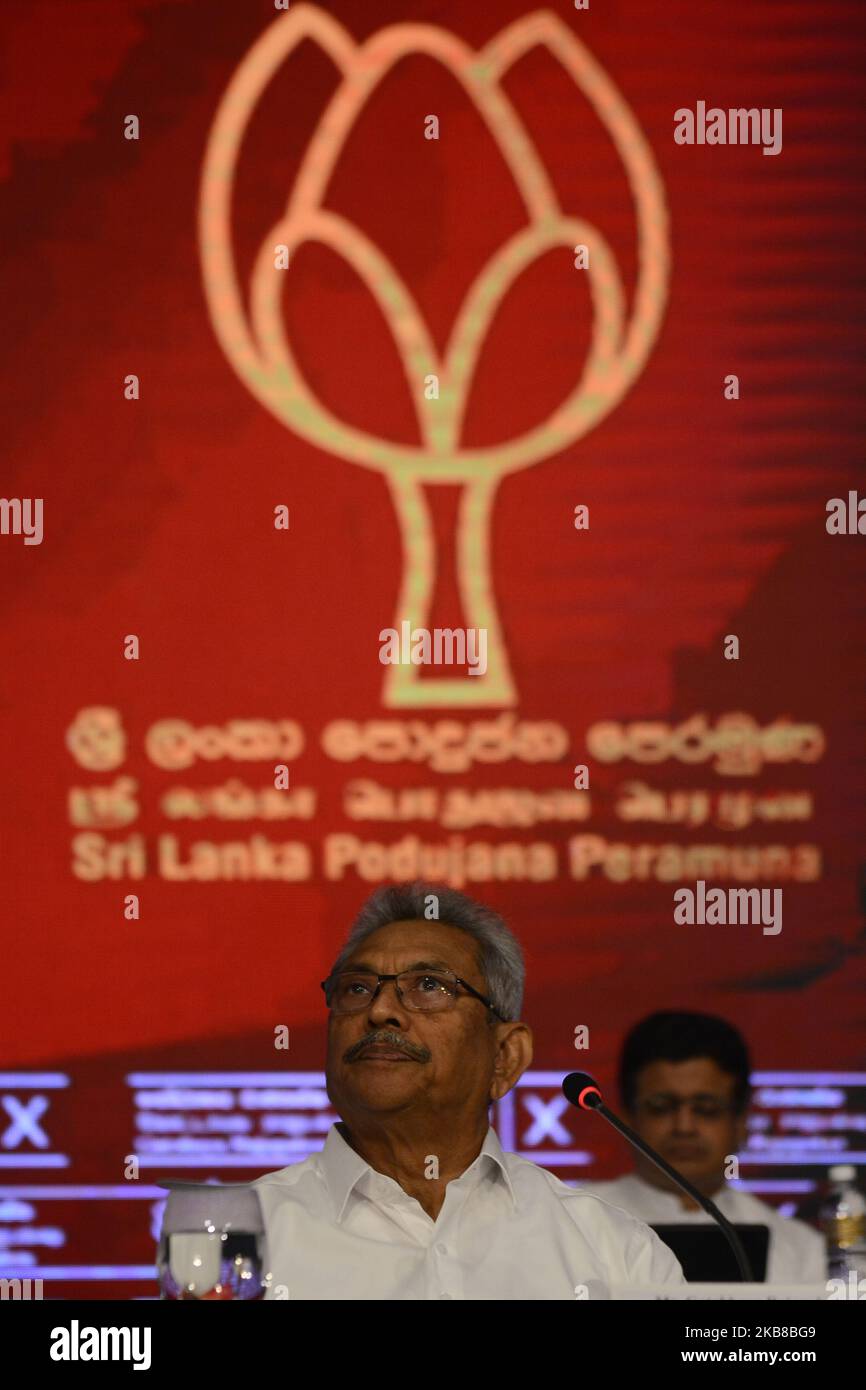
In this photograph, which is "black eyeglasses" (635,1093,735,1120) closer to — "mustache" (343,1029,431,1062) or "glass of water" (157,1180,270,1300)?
"mustache" (343,1029,431,1062)

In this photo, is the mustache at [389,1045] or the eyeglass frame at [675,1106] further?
the eyeglass frame at [675,1106]

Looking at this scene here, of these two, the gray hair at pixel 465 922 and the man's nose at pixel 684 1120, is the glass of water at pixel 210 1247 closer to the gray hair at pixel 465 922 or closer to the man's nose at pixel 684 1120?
the gray hair at pixel 465 922

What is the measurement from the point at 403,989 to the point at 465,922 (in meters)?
0.15

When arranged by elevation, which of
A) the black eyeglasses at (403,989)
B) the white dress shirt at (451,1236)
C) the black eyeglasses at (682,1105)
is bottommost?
the white dress shirt at (451,1236)

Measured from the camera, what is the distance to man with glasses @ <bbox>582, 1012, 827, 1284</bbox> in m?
3.12

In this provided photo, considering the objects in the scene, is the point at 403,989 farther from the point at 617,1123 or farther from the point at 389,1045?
the point at 617,1123

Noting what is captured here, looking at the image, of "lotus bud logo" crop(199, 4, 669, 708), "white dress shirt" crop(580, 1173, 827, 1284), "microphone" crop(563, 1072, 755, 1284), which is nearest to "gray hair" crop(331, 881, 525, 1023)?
"microphone" crop(563, 1072, 755, 1284)

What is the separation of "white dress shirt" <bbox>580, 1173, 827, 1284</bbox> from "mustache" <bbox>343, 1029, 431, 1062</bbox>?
998mm

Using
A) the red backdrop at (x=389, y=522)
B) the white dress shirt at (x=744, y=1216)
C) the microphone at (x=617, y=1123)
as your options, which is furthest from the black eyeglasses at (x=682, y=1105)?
the microphone at (x=617, y=1123)

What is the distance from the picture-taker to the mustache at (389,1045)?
2016 mm

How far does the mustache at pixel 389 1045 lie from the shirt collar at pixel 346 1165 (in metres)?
0.11

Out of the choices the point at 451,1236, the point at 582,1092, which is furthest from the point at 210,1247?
the point at 451,1236
